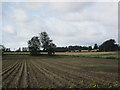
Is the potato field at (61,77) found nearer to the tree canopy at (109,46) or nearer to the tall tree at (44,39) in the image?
the tree canopy at (109,46)

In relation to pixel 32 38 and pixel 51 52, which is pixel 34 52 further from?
pixel 32 38

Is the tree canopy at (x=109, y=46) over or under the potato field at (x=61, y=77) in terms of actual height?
over

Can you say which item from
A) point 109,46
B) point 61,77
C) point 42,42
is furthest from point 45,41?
point 61,77

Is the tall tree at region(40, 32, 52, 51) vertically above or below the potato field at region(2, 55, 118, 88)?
above

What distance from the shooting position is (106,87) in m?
11.3

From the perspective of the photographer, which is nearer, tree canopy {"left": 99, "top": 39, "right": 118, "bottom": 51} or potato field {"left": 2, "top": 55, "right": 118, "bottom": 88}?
potato field {"left": 2, "top": 55, "right": 118, "bottom": 88}

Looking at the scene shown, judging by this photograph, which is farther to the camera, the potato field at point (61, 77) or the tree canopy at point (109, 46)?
the tree canopy at point (109, 46)

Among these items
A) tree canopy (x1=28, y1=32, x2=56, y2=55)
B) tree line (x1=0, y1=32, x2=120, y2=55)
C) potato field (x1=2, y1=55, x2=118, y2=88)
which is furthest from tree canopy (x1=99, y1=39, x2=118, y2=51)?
potato field (x1=2, y1=55, x2=118, y2=88)

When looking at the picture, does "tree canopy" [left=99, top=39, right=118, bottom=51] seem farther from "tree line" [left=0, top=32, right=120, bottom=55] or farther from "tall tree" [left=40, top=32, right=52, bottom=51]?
"tall tree" [left=40, top=32, right=52, bottom=51]

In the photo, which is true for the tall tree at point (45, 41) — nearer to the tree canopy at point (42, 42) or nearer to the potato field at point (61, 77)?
the tree canopy at point (42, 42)

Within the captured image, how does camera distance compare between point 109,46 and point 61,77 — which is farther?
point 109,46

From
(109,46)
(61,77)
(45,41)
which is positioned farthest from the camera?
(45,41)

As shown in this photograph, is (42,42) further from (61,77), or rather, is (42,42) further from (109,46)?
(61,77)

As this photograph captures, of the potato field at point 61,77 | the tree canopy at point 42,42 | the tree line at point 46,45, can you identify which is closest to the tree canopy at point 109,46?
the tree line at point 46,45
